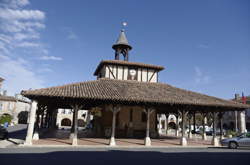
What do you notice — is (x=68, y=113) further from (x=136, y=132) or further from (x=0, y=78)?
(x=136, y=132)

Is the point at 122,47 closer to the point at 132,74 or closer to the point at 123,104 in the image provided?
the point at 132,74

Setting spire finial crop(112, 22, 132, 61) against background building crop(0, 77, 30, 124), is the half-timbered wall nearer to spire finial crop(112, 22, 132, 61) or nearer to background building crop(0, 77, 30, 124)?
spire finial crop(112, 22, 132, 61)

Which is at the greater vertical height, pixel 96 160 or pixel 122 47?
pixel 122 47

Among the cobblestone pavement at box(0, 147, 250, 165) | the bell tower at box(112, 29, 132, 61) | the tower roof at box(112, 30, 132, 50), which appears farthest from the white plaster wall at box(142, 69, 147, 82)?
the cobblestone pavement at box(0, 147, 250, 165)

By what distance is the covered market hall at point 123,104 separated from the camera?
1372 cm

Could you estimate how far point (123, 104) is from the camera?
15.6 metres

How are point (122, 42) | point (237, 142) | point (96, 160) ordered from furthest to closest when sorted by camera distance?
point (122, 42) < point (237, 142) < point (96, 160)

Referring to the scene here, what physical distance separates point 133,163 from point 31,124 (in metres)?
8.41

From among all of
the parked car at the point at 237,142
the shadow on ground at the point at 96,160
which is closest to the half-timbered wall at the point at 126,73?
the parked car at the point at 237,142

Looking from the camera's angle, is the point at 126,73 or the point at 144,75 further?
the point at 144,75

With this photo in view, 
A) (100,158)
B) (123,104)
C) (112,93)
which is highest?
(112,93)

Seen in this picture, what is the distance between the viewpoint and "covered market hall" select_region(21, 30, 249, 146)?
1372cm

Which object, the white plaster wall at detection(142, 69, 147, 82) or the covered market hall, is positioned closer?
the covered market hall

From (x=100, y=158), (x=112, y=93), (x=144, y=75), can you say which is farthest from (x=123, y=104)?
(x=100, y=158)
